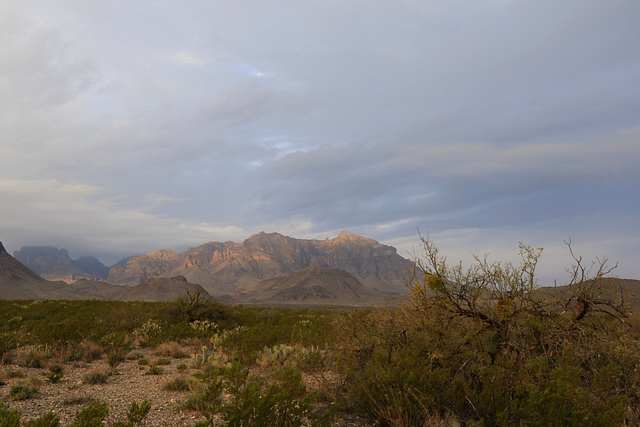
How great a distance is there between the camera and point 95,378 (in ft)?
27.4

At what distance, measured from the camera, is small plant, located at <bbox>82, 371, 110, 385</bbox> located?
8289 millimetres

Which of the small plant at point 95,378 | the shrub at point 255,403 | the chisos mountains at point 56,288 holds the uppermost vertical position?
the shrub at point 255,403

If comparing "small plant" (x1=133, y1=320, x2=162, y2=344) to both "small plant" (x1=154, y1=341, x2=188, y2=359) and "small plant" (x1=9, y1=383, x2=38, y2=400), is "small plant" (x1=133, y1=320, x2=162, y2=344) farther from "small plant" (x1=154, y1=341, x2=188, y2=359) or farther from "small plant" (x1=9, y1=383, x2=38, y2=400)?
"small plant" (x1=9, y1=383, x2=38, y2=400)

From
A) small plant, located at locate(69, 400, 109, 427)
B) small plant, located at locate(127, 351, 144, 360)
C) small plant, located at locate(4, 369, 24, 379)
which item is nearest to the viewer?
small plant, located at locate(69, 400, 109, 427)

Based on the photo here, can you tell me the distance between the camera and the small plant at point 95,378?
8.29 metres

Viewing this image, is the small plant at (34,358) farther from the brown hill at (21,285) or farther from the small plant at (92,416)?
the brown hill at (21,285)

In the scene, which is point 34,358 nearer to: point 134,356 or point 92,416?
point 134,356

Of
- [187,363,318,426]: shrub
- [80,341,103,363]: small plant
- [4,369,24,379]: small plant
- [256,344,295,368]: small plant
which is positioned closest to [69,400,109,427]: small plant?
[187,363,318,426]: shrub

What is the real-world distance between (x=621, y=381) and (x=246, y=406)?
622cm

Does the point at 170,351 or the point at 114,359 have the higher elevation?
the point at 114,359

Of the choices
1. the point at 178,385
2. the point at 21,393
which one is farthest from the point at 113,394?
the point at 21,393

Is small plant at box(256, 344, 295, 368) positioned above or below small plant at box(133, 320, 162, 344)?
above

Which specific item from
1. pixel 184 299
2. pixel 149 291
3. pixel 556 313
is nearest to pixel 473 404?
pixel 556 313

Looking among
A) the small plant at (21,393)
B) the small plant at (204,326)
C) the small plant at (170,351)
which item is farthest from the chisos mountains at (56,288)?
the small plant at (21,393)
